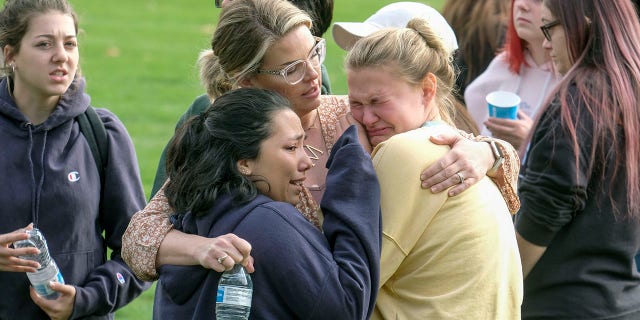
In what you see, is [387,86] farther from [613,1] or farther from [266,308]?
[613,1]

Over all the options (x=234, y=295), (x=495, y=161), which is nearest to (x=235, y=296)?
(x=234, y=295)

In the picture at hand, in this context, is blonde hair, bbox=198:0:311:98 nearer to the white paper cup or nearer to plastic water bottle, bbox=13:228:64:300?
plastic water bottle, bbox=13:228:64:300

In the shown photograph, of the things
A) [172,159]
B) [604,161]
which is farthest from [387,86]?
[604,161]

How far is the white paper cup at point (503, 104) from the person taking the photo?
4.96 m

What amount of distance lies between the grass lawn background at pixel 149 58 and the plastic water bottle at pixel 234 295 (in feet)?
22.3

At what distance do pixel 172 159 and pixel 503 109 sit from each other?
2.14 meters

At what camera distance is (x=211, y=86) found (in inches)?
157

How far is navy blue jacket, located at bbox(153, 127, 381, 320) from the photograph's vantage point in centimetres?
297

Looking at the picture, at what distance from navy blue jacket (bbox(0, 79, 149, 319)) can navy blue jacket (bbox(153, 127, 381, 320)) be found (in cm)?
120

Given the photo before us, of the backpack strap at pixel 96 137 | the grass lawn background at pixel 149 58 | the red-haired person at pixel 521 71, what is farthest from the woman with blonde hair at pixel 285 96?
the grass lawn background at pixel 149 58

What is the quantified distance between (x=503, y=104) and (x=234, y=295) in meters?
2.43

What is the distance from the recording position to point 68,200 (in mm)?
4227

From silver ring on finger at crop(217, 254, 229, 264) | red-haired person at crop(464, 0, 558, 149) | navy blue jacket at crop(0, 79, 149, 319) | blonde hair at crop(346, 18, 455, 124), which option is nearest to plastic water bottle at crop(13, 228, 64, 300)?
navy blue jacket at crop(0, 79, 149, 319)

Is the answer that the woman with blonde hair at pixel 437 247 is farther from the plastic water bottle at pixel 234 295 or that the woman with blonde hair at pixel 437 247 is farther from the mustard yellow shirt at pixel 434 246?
the plastic water bottle at pixel 234 295
